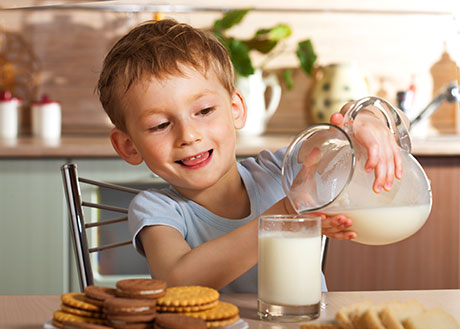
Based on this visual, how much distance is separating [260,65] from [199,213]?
157cm

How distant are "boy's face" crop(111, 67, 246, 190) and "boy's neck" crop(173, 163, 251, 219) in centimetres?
9

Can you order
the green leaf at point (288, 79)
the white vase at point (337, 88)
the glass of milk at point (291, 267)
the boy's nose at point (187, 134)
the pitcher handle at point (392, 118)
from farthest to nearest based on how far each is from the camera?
the green leaf at point (288, 79)
the white vase at point (337, 88)
the boy's nose at point (187, 134)
the pitcher handle at point (392, 118)
the glass of milk at point (291, 267)

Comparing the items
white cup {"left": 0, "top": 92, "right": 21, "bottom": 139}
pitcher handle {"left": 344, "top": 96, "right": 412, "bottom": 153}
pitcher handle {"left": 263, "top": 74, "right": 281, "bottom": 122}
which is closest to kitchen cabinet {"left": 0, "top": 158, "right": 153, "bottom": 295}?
white cup {"left": 0, "top": 92, "right": 21, "bottom": 139}

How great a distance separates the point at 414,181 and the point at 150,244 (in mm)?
439

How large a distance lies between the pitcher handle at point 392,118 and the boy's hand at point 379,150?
0.05 ft

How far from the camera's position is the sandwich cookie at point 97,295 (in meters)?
0.67

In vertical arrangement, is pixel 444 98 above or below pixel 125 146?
above

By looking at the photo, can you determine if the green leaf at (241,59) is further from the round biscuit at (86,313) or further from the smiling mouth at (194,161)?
the round biscuit at (86,313)

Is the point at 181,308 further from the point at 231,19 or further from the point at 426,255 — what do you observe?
the point at 231,19

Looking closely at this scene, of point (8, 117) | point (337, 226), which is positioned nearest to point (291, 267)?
point (337, 226)

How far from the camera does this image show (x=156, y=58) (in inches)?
41.3

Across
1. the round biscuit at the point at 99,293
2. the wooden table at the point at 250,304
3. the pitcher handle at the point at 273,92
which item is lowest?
the wooden table at the point at 250,304

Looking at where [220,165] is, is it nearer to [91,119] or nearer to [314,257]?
[314,257]

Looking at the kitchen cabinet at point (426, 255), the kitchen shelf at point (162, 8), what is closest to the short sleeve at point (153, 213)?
the kitchen cabinet at point (426, 255)
